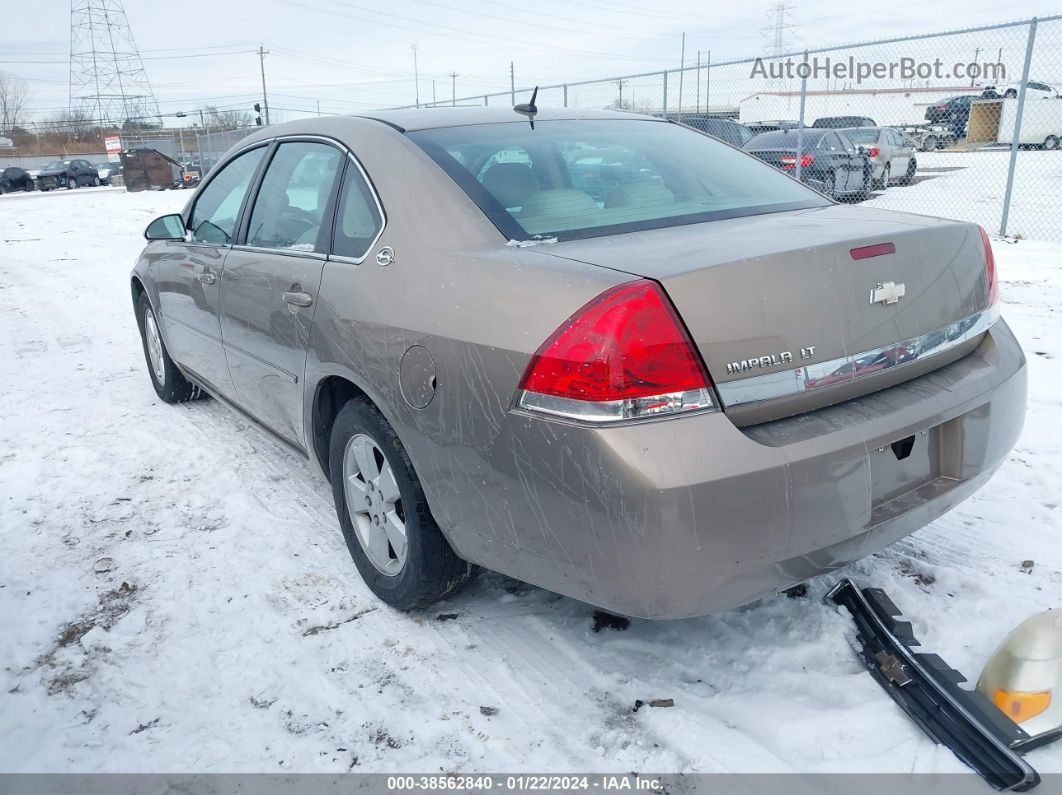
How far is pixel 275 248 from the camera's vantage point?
3.30 m

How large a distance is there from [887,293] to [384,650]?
1.81 m

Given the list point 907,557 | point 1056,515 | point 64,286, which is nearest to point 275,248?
point 907,557

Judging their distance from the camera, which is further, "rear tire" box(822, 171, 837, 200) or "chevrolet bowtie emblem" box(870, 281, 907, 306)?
"rear tire" box(822, 171, 837, 200)

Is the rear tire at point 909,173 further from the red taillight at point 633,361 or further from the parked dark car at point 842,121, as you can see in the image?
the red taillight at point 633,361

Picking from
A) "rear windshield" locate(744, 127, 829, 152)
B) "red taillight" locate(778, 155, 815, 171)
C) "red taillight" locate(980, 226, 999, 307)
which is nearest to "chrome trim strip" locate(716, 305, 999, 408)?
"red taillight" locate(980, 226, 999, 307)

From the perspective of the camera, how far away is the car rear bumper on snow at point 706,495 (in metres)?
1.86

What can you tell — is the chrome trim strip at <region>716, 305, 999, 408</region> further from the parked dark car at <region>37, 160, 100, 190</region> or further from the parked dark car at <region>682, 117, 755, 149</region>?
the parked dark car at <region>37, 160, 100, 190</region>

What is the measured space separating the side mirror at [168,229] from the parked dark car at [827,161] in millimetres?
9852

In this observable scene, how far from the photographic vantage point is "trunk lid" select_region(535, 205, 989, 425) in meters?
1.95

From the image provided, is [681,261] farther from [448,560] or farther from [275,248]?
[275,248]

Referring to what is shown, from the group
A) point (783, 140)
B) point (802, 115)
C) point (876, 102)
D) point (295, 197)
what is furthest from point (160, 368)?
point (876, 102)

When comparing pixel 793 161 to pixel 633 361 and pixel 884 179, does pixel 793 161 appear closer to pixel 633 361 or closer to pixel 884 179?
pixel 884 179

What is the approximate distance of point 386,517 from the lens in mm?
2740

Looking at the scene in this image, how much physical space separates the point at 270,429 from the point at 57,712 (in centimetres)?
148
